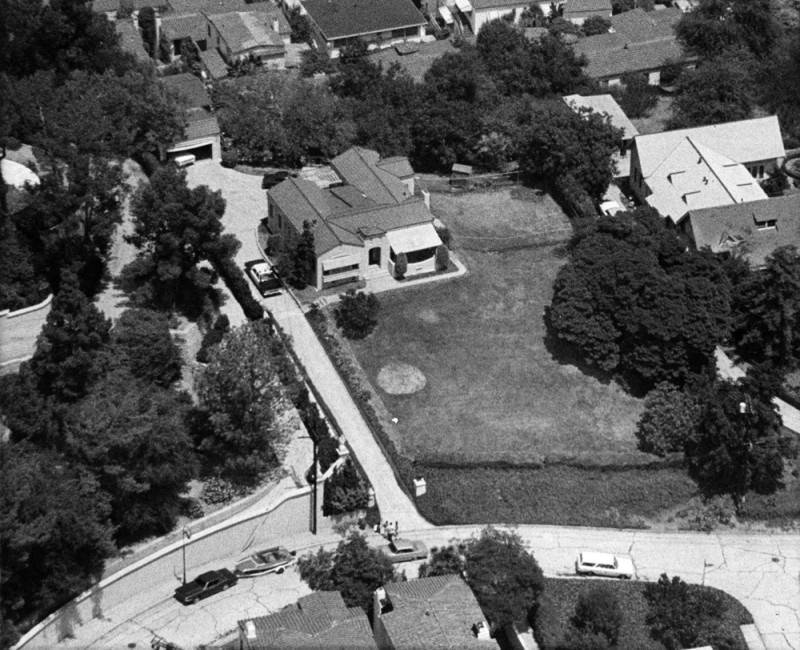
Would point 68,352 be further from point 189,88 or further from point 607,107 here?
point 607,107

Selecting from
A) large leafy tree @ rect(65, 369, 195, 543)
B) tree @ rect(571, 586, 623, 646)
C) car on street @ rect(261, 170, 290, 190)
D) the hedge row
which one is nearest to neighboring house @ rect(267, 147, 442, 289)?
car on street @ rect(261, 170, 290, 190)

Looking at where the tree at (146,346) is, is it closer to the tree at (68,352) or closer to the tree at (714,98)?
the tree at (68,352)

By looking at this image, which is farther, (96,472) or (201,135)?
(201,135)

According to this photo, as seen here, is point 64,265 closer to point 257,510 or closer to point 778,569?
point 257,510

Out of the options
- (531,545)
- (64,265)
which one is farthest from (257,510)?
(64,265)

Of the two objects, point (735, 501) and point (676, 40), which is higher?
point (676, 40)

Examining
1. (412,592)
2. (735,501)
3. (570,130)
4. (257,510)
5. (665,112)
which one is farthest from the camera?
(665,112)

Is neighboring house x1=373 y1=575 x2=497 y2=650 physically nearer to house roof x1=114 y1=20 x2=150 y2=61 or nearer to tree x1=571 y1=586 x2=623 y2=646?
tree x1=571 y1=586 x2=623 y2=646
